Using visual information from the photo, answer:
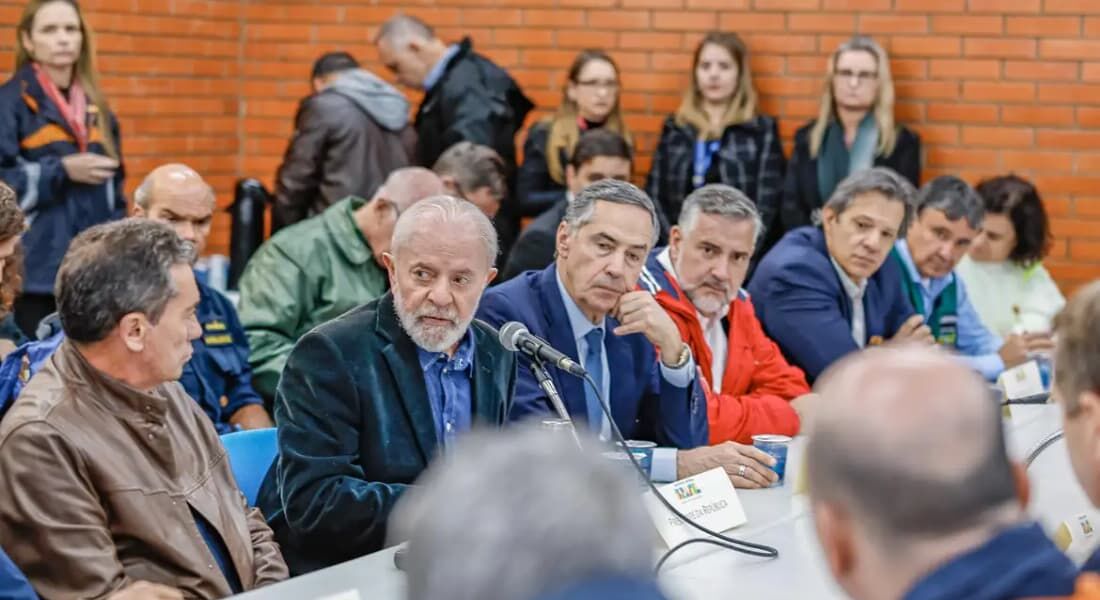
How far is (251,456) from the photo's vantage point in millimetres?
3102

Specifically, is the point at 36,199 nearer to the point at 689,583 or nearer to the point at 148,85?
the point at 148,85

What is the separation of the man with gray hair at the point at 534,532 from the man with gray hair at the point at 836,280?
3.32m

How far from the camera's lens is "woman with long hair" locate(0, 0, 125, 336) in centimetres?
501

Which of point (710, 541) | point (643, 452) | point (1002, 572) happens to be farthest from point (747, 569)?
point (1002, 572)

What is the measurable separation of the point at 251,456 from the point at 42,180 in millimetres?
2271

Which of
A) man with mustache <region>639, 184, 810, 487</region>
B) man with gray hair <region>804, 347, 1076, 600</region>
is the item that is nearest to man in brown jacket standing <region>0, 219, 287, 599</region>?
man with gray hair <region>804, 347, 1076, 600</region>

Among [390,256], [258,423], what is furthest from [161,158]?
[390,256]

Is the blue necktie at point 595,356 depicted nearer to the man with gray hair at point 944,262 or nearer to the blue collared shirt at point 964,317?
the man with gray hair at point 944,262

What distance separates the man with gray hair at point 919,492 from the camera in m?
1.30

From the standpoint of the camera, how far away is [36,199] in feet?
16.3

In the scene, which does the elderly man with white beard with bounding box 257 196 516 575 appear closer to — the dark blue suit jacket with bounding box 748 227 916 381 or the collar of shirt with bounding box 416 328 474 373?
the collar of shirt with bounding box 416 328 474 373

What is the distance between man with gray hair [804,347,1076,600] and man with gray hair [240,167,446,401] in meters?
3.27

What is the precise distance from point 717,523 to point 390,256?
796mm

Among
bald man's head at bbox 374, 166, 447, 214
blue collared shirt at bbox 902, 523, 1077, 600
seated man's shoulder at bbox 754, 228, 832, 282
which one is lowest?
seated man's shoulder at bbox 754, 228, 832, 282
